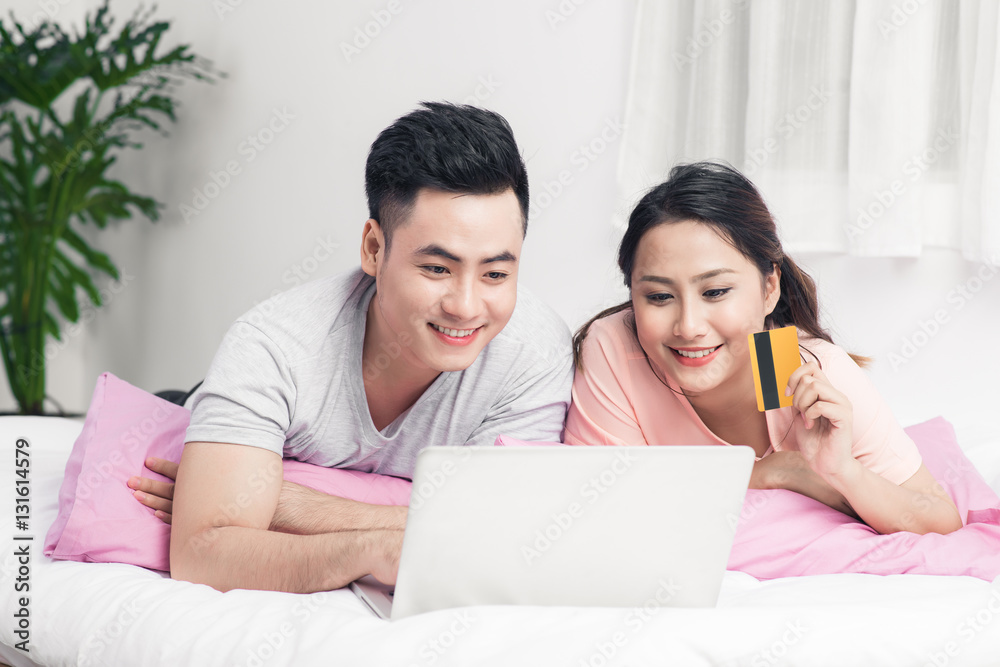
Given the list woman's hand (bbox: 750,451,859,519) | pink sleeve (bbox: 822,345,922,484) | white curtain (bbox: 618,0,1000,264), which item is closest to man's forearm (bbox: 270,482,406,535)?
woman's hand (bbox: 750,451,859,519)

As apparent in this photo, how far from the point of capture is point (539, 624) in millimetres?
Result: 805

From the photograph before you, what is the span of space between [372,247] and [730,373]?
558 millimetres

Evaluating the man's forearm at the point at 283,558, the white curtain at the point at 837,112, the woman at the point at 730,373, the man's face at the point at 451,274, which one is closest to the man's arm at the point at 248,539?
the man's forearm at the point at 283,558

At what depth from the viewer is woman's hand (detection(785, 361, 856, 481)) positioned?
1.13m

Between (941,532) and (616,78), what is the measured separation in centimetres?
135

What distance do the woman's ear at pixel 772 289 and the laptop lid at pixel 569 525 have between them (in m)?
0.56

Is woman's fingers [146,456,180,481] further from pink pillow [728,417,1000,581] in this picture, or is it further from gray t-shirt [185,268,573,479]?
pink pillow [728,417,1000,581]

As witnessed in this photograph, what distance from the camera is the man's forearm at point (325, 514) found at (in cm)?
112

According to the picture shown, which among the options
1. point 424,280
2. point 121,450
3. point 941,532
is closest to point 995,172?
A: point 941,532

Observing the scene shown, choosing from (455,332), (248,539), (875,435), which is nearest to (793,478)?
(875,435)

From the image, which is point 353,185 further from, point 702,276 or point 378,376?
point 702,276

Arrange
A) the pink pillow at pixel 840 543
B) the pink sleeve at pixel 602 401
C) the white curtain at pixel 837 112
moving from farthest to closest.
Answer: the white curtain at pixel 837 112 → the pink sleeve at pixel 602 401 → the pink pillow at pixel 840 543

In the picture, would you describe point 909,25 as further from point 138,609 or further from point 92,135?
point 92,135

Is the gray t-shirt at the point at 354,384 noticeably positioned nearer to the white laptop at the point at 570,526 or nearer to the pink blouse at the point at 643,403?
the pink blouse at the point at 643,403
